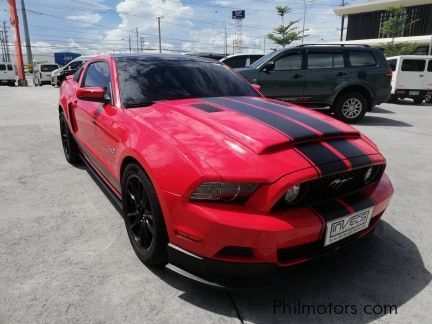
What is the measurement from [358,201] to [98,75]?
2.88m

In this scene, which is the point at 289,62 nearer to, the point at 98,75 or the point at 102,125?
the point at 98,75

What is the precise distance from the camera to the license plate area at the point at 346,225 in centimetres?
195

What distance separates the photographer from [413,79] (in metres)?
14.3

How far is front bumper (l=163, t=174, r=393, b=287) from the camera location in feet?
5.86

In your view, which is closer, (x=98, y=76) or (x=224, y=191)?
(x=224, y=191)

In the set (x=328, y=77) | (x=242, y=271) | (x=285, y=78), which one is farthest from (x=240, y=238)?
(x=328, y=77)

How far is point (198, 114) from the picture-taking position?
98.0 inches

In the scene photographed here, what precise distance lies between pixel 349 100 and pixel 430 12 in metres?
45.7

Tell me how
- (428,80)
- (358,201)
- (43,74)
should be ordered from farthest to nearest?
(43,74), (428,80), (358,201)

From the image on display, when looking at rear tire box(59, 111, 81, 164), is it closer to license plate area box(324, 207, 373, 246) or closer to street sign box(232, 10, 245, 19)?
license plate area box(324, 207, 373, 246)

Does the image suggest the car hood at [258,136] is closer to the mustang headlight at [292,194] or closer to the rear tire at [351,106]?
the mustang headlight at [292,194]

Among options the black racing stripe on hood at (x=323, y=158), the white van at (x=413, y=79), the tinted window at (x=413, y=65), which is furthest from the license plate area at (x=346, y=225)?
the tinted window at (x=413, y=65)

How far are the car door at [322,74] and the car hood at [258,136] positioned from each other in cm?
584

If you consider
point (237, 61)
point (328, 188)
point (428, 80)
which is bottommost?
point (328, 188)
